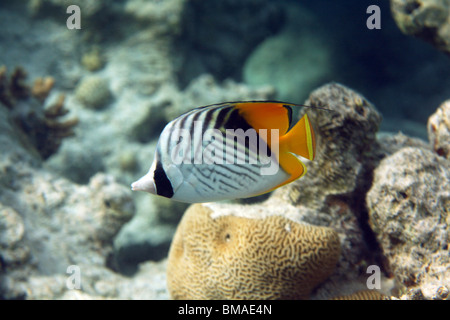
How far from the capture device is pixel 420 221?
201 cm

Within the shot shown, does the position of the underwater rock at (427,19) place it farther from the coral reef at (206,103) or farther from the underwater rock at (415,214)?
the underwater rock at (415,214)

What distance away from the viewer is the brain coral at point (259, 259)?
7.43ft

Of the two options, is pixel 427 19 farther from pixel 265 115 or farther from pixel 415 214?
pixel 265 115

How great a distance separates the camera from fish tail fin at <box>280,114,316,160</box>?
111 centimetres

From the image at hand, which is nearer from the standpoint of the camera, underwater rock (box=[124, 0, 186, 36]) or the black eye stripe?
the black eye stripe

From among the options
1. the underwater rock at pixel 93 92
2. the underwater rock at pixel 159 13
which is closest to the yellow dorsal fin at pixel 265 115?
the underwater rock at pixel 93 92

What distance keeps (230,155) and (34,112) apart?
425 cm

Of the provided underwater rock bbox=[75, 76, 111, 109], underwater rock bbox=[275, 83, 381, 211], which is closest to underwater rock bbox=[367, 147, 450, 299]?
underwater rock bbox=[275, 83, 381, 211]

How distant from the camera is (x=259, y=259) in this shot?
2.29m

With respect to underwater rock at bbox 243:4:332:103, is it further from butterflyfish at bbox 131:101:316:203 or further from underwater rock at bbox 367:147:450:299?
butterflyfish at bbox 131:101:316:203

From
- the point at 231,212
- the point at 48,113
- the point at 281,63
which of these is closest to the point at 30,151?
the point at 48,113

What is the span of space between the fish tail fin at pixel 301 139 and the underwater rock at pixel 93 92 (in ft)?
16.9

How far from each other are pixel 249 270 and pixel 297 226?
0.52m
